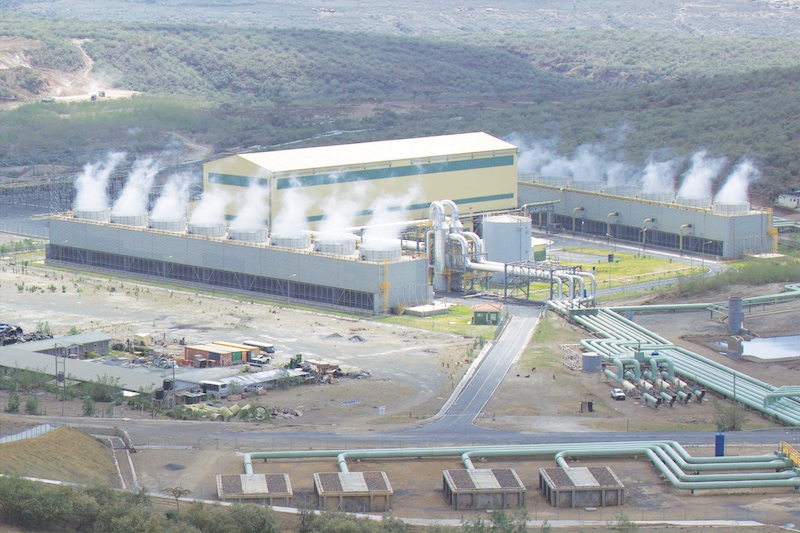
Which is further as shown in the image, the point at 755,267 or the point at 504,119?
A: the point at 504,119

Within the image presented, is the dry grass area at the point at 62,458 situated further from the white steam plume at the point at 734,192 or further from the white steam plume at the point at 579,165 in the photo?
the white steam plume at the point at 579,165

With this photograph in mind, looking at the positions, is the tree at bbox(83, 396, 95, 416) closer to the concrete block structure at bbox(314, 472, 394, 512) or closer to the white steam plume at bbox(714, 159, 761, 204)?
the concrete block structure at bbox(314, 472, 394, 512)

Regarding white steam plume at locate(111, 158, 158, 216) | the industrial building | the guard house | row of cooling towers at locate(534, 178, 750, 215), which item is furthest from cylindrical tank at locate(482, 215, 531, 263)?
white steam plume at locate(111, 158, 158, 216)

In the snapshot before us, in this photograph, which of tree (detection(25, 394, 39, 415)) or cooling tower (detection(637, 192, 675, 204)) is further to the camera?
cooling tower (detection(637, 192, 675, 204))

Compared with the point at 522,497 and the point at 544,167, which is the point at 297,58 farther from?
the point at 522,497

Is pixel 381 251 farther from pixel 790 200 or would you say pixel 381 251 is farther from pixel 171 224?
pixel 790 200

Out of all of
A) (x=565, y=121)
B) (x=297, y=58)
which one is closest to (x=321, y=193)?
(x=565, y=121)
